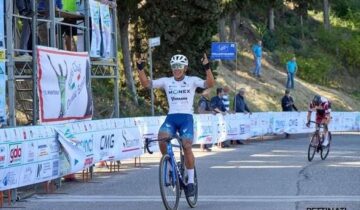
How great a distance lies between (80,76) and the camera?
1570 centimetres

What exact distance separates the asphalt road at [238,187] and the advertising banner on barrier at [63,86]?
134 centimetres

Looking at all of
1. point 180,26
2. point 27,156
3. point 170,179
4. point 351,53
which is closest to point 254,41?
point 351,53

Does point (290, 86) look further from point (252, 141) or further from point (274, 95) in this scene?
point (252, 141)

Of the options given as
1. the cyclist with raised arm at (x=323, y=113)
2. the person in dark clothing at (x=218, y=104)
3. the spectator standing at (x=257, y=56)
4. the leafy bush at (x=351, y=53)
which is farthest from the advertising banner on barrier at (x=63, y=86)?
the leafy bush at (x=351, y=53)

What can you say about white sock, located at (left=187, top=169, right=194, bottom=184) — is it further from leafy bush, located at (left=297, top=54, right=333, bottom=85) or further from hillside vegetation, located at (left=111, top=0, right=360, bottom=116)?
leafy bush, located at (left=297, top=54, right=333, bottom=85)

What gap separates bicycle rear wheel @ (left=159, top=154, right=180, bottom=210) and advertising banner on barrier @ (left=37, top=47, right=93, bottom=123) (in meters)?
3.82

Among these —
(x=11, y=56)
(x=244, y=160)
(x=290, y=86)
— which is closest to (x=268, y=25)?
(x=290, y=86)

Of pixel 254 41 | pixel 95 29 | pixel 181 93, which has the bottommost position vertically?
pixel 181 93

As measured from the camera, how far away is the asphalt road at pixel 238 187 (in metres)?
11.4

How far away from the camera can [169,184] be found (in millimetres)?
10516

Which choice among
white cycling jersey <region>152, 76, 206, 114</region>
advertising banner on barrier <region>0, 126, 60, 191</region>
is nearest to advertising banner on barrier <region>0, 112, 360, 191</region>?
advertising banner on barrier <region>0, 126, 60, 191</region>

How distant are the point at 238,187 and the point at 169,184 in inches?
124

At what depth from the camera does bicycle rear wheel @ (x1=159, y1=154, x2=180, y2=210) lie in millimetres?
10312

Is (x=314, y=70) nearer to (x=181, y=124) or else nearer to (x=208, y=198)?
(x=208, y=198)
